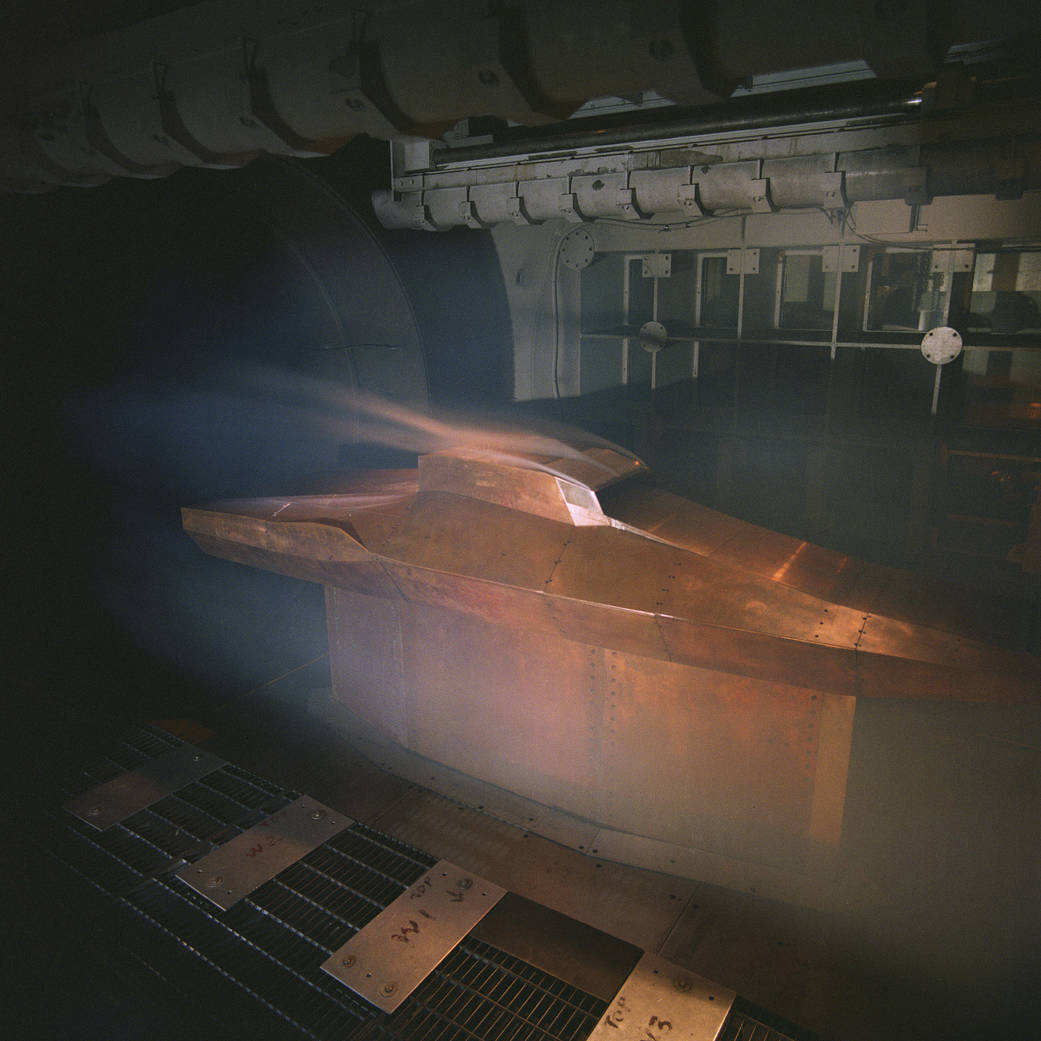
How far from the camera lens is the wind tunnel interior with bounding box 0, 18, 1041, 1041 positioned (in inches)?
133

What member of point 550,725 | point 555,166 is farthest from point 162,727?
point 555,166

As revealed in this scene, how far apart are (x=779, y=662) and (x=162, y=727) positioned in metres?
3.91

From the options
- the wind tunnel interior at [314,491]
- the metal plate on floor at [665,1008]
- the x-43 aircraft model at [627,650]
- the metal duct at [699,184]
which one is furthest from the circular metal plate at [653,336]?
the metal plate on floor at [665,1008]

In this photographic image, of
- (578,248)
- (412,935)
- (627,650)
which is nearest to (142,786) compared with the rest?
(412,935)

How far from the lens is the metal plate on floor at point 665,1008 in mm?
2902

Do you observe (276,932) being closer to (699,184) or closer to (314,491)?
(314,491)

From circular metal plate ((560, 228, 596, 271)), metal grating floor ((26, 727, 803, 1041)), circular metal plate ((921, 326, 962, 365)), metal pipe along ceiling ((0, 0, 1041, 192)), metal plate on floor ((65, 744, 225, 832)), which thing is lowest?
metal grating floor ((26, 727, 803, 1041))

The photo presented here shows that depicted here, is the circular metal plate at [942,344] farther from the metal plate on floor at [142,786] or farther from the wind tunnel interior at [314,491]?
the metal plate on floor at [142,786]

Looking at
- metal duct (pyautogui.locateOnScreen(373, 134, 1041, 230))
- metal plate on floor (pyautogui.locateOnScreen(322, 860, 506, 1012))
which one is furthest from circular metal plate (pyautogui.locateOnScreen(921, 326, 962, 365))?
metal plate on floor (pyautogui.locateOnScreen(322, 860, 506, 1012))

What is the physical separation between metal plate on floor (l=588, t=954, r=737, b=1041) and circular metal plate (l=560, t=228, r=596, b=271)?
5.61 metres

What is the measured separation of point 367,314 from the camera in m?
5.96

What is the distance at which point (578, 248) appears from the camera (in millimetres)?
6988

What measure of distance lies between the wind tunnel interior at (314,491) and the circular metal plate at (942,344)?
16.5 inches

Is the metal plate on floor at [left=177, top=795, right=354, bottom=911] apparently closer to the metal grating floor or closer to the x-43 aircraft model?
the metal grating floor
